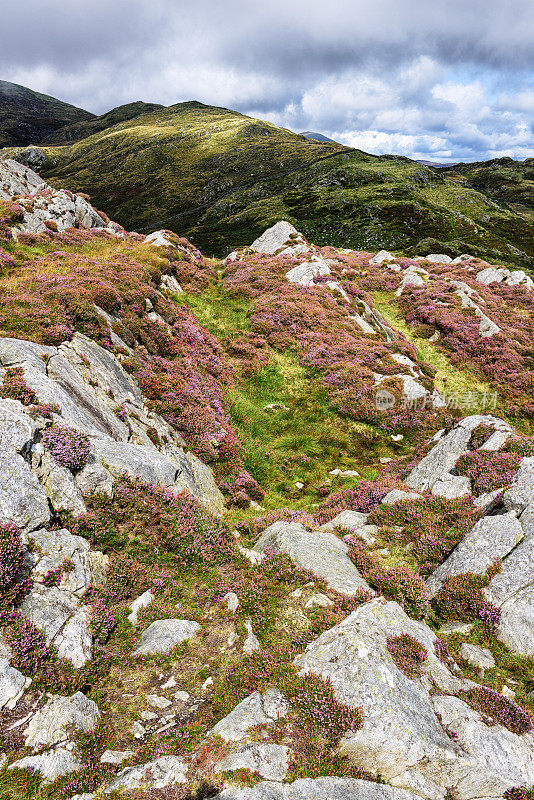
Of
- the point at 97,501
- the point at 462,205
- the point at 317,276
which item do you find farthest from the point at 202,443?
the point at 462,205

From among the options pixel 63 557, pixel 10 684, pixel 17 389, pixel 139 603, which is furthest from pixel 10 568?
pixel 17 389

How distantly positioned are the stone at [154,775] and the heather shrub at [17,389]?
8.79 m

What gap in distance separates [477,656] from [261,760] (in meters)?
5.69

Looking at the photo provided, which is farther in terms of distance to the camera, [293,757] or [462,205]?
[462,205]

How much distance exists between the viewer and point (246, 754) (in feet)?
19.6

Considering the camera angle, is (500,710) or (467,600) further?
(467,600)

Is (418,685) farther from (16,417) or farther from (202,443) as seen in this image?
(202,443)

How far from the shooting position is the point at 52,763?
562 centimetres

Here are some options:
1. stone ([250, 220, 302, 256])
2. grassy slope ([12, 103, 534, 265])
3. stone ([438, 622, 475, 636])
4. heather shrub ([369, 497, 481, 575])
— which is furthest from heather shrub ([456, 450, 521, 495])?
grassy slope ([12, 103, 534, 265])

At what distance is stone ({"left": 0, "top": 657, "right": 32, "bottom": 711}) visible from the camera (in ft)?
19.8

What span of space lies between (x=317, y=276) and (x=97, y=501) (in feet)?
121

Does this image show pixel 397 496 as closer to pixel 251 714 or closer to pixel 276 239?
pixel 251 714

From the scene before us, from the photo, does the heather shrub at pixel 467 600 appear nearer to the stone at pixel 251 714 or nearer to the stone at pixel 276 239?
the stone at pixel 251 714

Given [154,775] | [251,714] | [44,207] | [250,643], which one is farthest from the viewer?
[44,207]
